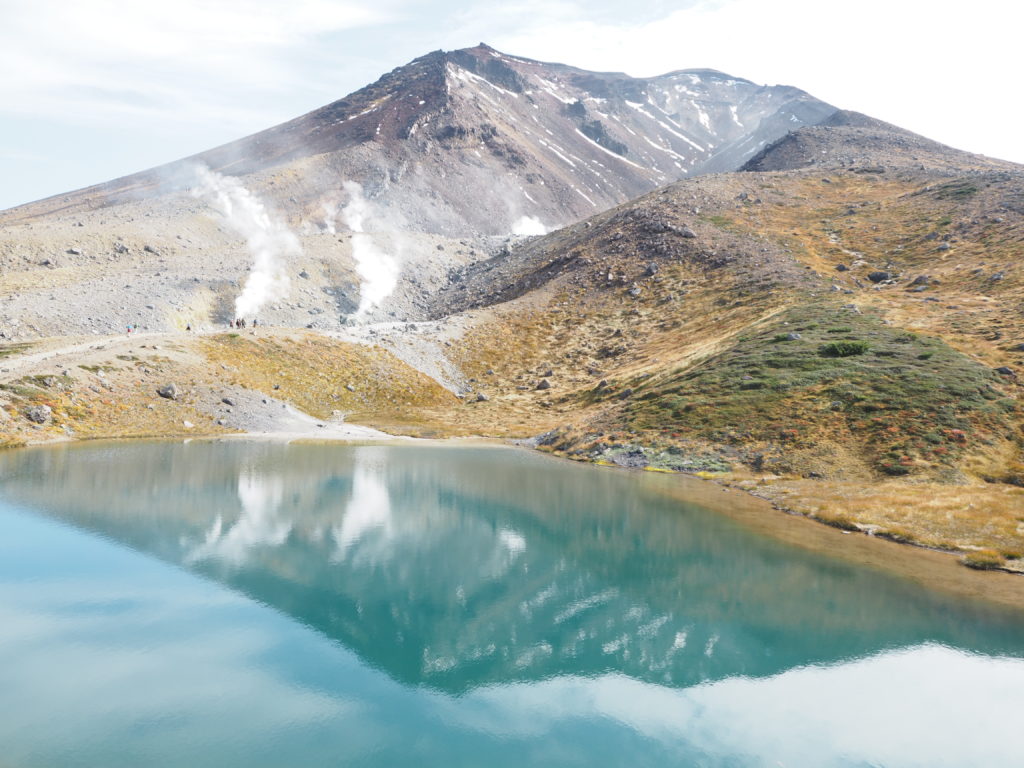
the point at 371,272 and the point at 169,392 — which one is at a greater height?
the point at 371,272

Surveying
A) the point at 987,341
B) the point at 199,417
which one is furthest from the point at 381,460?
the point at 987,341

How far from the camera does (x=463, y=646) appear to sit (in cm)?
2055

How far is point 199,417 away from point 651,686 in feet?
190

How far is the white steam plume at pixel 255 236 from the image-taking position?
388 feet

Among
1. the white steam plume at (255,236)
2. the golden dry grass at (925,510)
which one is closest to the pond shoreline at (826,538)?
the golden dry grass at (925,510)

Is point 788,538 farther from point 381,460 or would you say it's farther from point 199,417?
point 199,417

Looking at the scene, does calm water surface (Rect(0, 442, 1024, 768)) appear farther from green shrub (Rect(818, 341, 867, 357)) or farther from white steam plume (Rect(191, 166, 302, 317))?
white steam plume (Rect(191, 166, 302, 317))

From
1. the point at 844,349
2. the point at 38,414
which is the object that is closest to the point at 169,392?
the point at 38,414

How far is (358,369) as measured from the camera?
8612 cm

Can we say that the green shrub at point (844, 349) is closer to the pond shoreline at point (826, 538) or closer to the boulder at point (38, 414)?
the pond shoreline at point (826, 538)

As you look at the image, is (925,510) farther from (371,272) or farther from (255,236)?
(255,236)

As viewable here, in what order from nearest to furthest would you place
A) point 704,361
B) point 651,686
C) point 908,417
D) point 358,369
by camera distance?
point 651,686 → point 908,417 → point 704,361 → point 358,369

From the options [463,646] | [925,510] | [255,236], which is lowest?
[463,646]

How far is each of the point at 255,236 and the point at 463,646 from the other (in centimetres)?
14999
